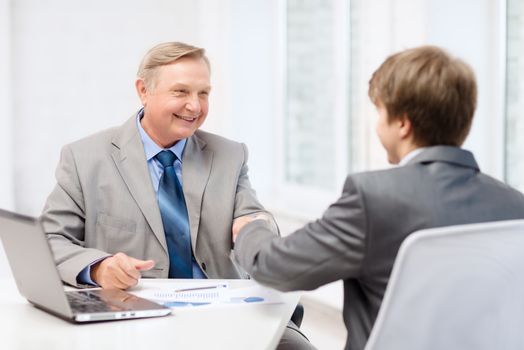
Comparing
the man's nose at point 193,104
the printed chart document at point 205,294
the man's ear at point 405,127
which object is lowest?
the printed chart document at point 205,294

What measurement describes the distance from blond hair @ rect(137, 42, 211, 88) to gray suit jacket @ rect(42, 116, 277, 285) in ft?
0.49

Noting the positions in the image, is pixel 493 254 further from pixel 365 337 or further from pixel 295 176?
pixel 295 176

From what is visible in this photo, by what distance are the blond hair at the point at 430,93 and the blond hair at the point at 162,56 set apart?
101cm

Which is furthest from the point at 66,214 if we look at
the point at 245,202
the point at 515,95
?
the point at 515,95

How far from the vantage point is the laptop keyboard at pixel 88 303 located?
6.06 ft

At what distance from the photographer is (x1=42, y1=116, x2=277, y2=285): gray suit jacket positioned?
243cm

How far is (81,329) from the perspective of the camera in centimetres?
176

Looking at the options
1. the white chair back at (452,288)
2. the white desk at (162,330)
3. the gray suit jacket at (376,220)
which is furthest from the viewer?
the white desk at (162,330)

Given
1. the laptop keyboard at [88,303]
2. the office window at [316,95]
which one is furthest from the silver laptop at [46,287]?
the office window at [316,95]

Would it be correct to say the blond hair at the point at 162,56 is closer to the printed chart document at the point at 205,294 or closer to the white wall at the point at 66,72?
the printed chart document at the point at 205,294

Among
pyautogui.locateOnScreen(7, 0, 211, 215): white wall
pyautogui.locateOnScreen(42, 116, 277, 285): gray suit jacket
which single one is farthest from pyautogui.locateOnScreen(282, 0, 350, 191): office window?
pyautogui.locateOnScreen(42, 116, 277, 285): gray suit jacket

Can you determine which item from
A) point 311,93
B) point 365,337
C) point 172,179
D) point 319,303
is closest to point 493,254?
point 365,337

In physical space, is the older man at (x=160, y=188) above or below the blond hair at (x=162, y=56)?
below

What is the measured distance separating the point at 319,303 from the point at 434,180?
2.88 meters
